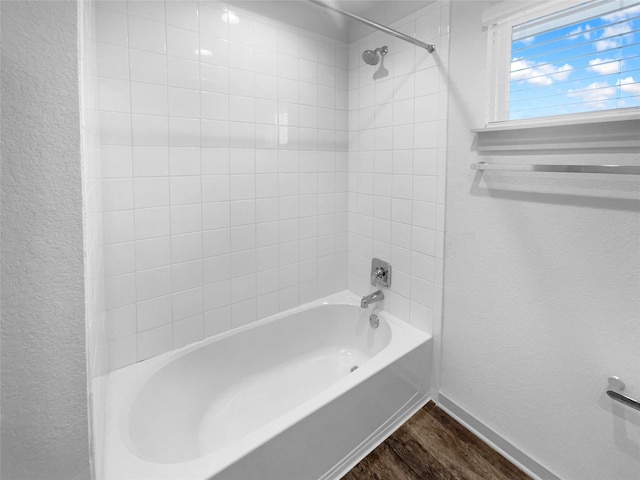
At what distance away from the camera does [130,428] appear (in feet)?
4.32

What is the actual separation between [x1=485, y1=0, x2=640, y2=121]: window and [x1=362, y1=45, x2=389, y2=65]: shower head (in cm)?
60

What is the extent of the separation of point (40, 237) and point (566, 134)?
1.63 meters

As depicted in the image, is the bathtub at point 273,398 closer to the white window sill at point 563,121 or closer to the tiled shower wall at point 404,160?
the tiled shower wall at point 404,160

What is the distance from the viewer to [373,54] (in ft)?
6.30

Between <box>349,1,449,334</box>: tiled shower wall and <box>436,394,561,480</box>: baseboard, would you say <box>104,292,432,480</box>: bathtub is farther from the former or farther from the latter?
<box>349,1,449,334</box>: tiled shower wall

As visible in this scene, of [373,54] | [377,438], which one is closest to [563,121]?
[373,54]

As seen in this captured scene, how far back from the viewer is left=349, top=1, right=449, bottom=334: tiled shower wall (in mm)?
1777

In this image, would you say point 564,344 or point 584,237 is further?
point 564,344

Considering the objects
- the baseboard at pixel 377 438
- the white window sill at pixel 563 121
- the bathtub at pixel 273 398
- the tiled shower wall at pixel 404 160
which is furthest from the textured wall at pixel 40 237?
the tiled shower wall at pixel 404 160

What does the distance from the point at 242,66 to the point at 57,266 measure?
156cm

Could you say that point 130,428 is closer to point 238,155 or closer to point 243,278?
point 243,278

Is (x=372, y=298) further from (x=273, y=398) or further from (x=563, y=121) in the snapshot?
(x=563, y=121)

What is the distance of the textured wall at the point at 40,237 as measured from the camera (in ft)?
1.77

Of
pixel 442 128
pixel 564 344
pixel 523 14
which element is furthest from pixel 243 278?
pixel 523 14
